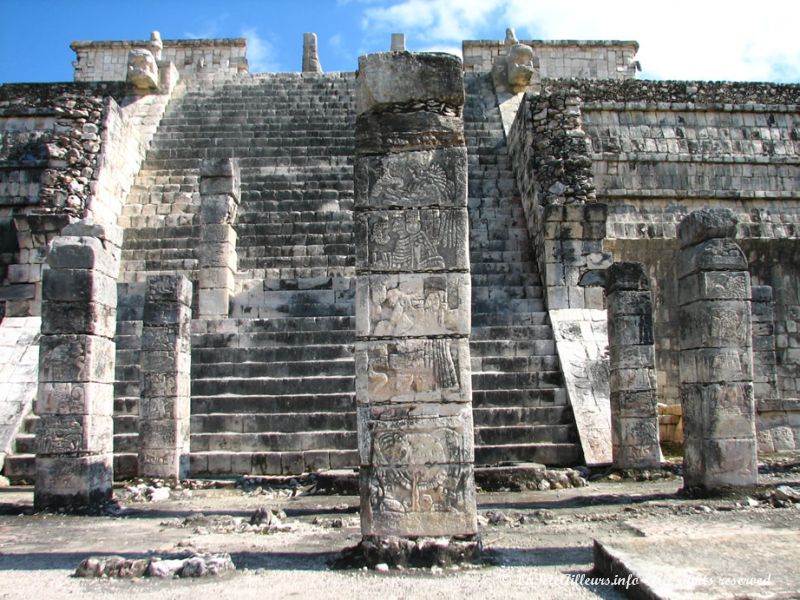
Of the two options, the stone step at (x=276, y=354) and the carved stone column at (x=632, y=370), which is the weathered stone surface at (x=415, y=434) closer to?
the carved stone column at (x=632, y=370)

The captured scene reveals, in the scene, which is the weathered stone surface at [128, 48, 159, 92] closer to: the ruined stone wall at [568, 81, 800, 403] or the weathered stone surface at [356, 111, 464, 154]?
the ruined stone wall at [568, 81, 800, 403]

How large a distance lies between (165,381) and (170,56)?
710 inches

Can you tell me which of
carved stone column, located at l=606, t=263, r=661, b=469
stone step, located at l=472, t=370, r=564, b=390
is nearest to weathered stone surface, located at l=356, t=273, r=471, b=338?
carved stone column, located at l=606, t=263, r=661, b=469

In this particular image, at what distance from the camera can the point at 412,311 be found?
17.6 feet

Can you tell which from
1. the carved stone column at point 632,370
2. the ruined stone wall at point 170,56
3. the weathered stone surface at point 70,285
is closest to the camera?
the weathered stone surface at point 70,285

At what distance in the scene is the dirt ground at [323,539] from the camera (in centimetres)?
454

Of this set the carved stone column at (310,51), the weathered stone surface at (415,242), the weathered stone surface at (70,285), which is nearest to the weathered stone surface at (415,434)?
the weathered stone surface at (415,242)

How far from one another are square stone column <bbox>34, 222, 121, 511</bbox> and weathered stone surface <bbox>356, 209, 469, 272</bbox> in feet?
12.2

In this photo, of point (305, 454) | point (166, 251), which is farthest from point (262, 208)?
point (305, 454)

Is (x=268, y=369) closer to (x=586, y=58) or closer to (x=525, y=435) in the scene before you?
(x=525, y=435)

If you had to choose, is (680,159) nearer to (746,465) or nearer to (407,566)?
(746,465)

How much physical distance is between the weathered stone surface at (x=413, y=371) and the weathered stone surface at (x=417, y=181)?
0.93 meters

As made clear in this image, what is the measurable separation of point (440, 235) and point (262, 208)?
10.0m

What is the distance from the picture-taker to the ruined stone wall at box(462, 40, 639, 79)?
24.5m
